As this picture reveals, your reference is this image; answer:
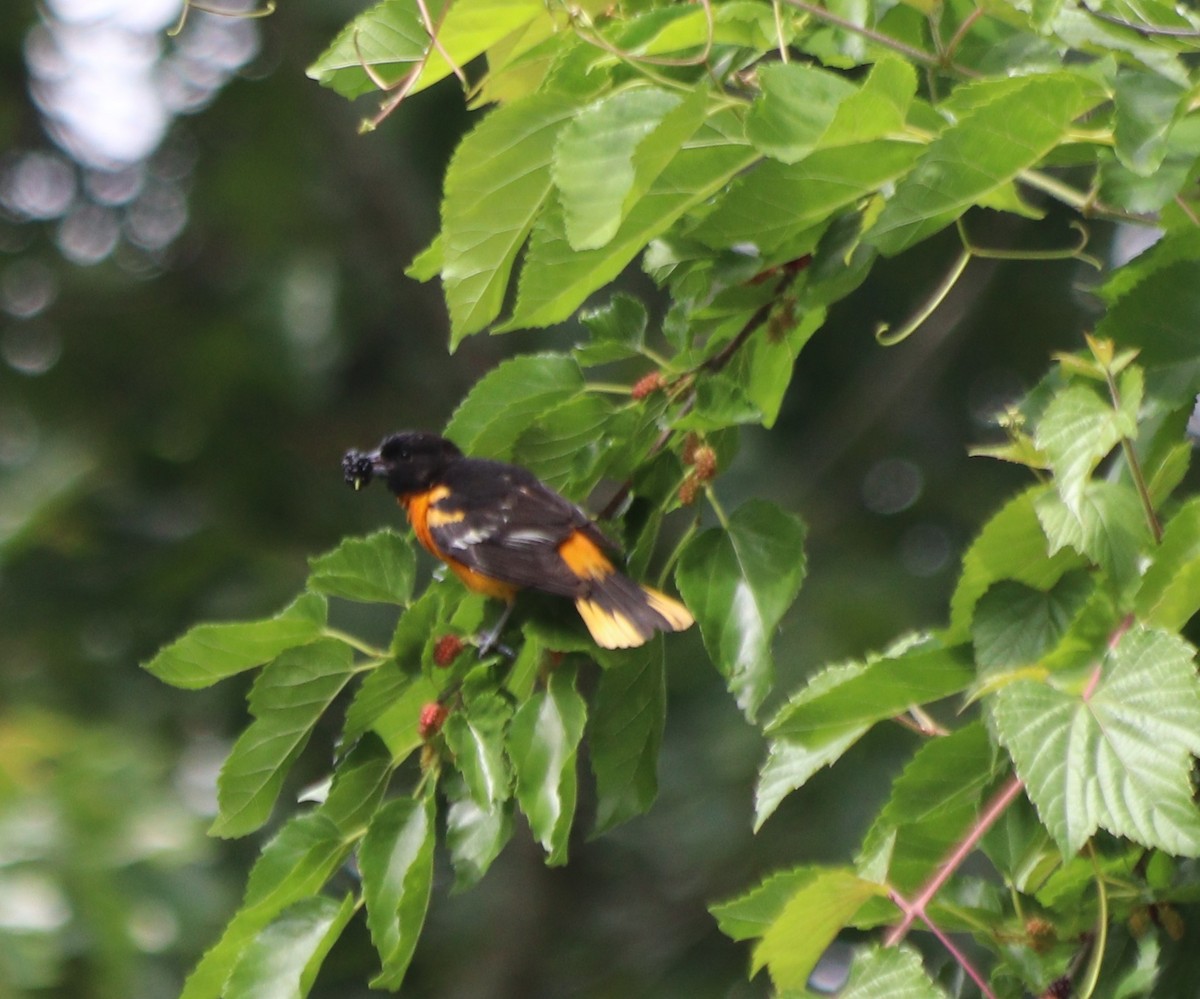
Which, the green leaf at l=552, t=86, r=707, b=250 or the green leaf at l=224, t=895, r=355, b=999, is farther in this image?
the green leaf at l=224, t=895, r=355, b=999

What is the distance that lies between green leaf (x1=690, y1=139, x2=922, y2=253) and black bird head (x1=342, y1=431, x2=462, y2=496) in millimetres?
1329

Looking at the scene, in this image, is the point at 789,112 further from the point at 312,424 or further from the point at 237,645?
the point at 312,424

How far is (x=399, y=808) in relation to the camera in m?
1.71

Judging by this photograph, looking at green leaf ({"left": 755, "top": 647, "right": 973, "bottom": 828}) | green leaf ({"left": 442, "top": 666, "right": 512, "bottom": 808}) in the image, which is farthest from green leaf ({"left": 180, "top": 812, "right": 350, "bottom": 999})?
green leaf ({"left": 755, "top": 647, "right": 973, "bottom": 828})

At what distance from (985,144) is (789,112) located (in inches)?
7.3

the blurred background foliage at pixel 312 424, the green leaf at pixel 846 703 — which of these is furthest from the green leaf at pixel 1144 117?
the blurred background foliage at pixel 312 424

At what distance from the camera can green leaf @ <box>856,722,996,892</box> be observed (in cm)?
153

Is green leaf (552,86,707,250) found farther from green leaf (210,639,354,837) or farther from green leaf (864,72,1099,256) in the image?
green leaf (210,639,354,837)

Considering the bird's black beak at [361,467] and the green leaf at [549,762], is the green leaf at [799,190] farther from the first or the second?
the bird's black beak at [361,467]

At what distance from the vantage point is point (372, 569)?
6.19 feet

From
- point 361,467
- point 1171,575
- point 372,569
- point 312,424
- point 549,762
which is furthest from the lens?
point 312,424

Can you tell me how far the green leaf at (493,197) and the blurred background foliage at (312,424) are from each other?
3349mm

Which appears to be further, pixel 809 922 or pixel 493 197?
pixel 493 197

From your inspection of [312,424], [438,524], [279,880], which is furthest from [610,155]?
[312,424]
